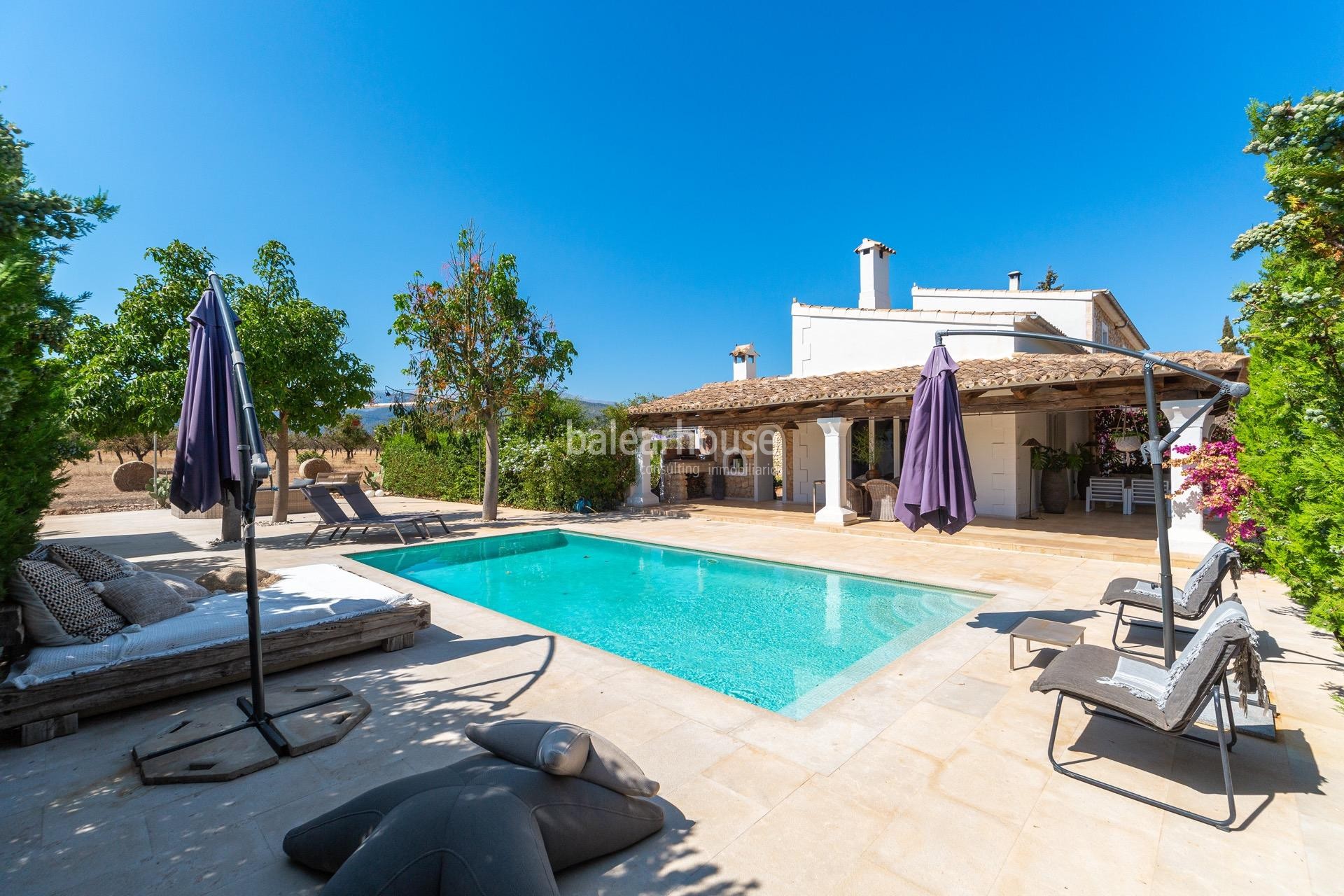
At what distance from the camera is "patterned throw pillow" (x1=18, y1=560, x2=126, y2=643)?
4.16 meters

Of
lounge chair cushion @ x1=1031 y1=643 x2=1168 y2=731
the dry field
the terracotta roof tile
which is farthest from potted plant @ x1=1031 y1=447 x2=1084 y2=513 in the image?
the dry field

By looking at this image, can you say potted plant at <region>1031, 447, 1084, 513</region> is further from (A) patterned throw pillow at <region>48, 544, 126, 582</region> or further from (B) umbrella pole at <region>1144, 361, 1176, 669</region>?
(A) patterned throw pillow at <region>48, 544, 126, 582</region>

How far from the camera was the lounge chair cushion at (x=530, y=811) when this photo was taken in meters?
2.31

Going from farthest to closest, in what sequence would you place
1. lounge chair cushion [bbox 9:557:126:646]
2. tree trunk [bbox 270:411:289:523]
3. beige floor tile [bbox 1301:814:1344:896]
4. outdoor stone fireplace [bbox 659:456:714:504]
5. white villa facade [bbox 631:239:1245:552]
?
1. outdoor stone fireplace [bbox 659:456:714:504]
2. tree trunk [bbox 270:411:289:523]
3. white villa facade [bbox 631:239:1245:552]
4. lounge chair cushion [bbox 9:557:126:646]
5. beige floor tile [bbox 1301:814:1344:896]

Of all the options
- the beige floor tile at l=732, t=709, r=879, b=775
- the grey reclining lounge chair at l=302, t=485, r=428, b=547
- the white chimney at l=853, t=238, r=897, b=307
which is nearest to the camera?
the beige floor tile at l=732, t=709, r=879, b=775

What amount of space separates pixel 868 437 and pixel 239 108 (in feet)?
51.2

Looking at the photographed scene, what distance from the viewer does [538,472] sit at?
17.0 m

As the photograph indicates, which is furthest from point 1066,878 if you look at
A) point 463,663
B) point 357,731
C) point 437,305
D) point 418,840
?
point 437,305

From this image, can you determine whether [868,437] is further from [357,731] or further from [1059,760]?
[357,731]

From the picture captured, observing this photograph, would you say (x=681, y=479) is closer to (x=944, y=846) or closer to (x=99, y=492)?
(x=944, y=846)

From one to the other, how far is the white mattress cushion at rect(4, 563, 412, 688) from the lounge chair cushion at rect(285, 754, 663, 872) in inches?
111

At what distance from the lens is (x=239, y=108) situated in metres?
9.95

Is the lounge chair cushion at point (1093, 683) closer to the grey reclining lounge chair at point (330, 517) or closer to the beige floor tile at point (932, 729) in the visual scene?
the beige floor tile at point (932, 729)

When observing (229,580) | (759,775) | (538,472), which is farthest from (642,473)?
(759,775)
